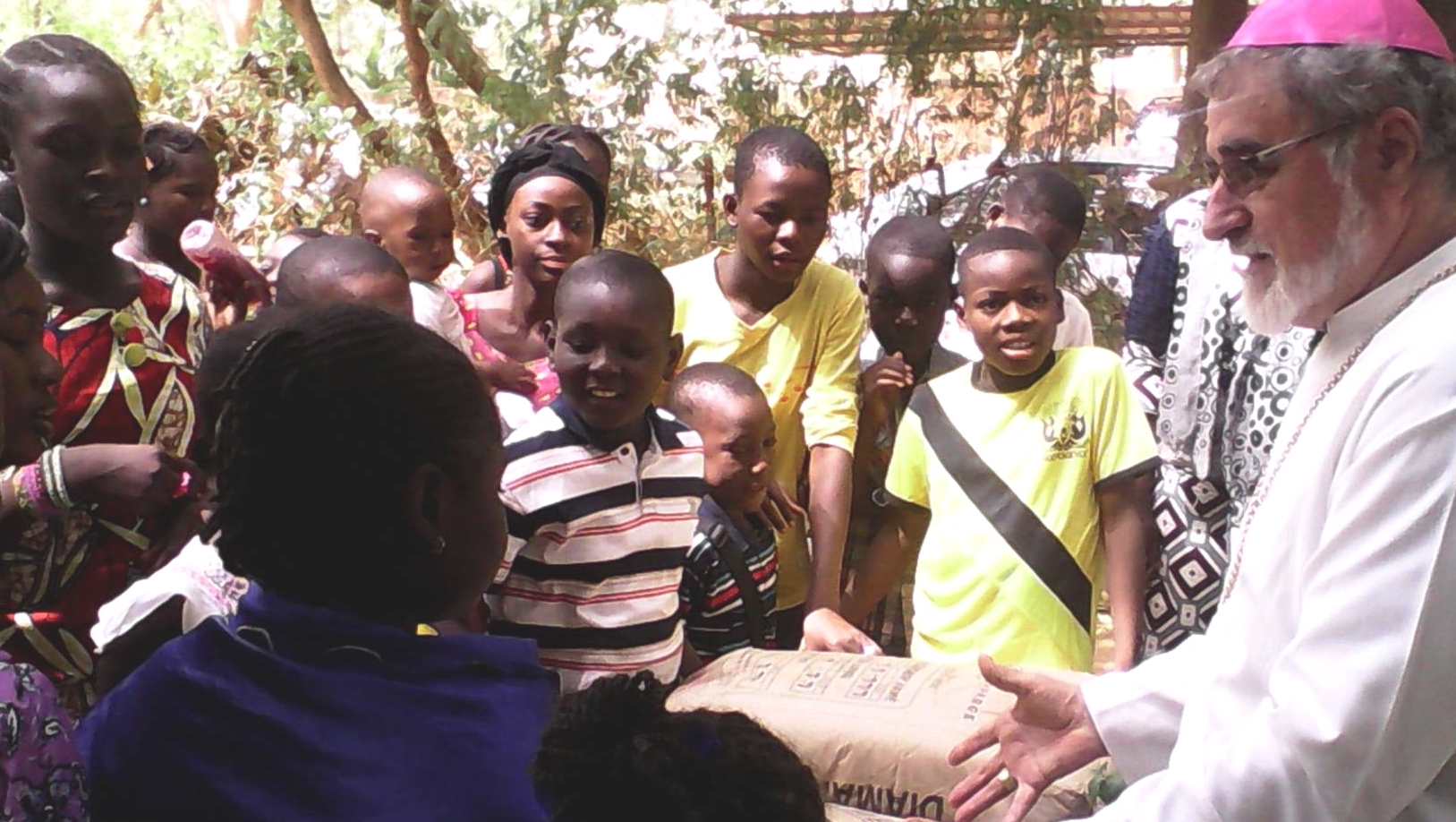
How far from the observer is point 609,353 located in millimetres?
2732

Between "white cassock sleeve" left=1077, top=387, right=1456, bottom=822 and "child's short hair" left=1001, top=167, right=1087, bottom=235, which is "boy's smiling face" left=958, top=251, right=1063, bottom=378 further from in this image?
"white cassock sleeve" left=1077, top=387, right=1456, bottom=822

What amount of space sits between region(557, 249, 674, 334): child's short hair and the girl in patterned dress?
2.61ft

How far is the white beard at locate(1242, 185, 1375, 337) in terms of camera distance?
66.6 inches

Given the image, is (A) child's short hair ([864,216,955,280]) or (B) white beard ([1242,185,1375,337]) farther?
(A) child's short hair ([864,216,955,280])

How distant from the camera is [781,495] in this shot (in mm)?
3369

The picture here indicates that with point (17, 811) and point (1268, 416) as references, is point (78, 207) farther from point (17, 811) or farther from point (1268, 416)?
point (1268, 416)

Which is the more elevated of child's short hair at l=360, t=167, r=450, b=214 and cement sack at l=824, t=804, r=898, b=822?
child's short hair at l=360, t=167, r=450, b=214

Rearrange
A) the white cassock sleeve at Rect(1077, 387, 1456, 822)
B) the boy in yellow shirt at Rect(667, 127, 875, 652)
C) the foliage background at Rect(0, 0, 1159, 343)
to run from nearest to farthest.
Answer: the white cassock sleeve at Rect(1077, 387, 1456, 822), the boy in yellow shirt at Rect(667, 127, 875, 652), the foliage background at Rect(0, 0, 1159, 343)

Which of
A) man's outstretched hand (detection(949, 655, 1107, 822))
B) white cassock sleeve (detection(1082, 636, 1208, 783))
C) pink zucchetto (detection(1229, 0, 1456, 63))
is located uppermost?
pink zucchetto (detection(1229, 0, 1456, 63))

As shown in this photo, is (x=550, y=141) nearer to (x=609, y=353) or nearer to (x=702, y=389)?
(x=702, y=389)

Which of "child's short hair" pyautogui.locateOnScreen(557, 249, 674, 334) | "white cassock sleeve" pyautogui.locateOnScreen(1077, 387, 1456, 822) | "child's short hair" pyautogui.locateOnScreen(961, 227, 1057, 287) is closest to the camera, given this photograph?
"white cassock sleeve" pyautogui.locateOnScreen(1077, 387, 1456, 822)

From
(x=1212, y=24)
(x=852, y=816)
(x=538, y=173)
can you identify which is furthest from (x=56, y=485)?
(x=1212, y=24)

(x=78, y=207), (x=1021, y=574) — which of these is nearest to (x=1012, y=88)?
(x=1021, y=574)

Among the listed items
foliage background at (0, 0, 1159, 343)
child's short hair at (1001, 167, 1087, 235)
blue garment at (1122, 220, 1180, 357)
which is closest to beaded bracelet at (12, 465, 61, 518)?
blue garment at (1122, 220, 1180, 357)
